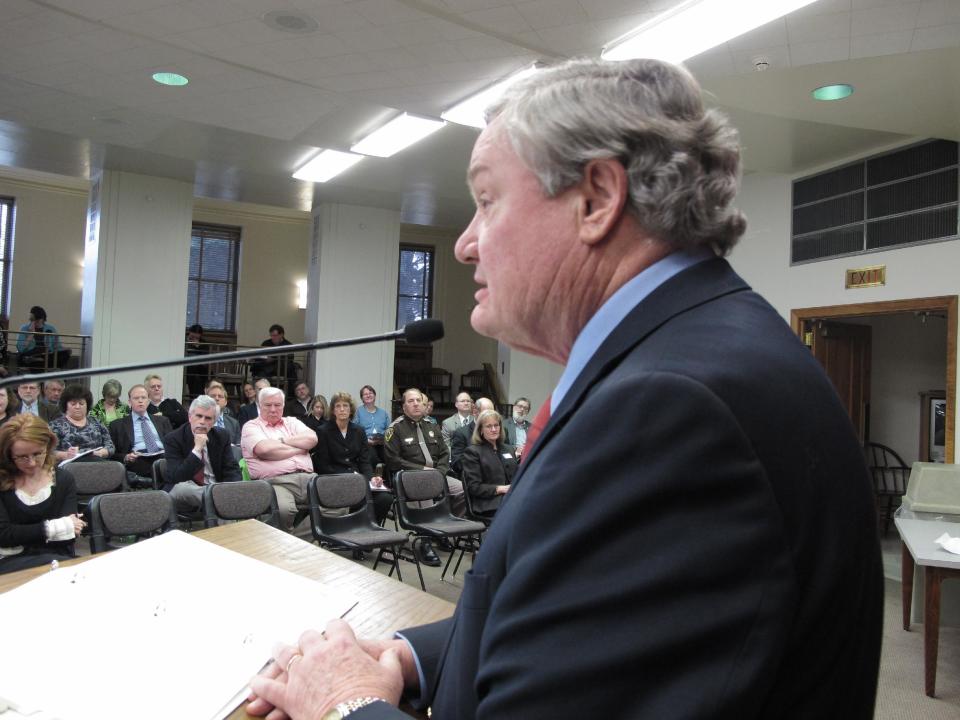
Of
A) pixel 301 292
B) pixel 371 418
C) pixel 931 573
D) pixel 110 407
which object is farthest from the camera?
pixel 301 292

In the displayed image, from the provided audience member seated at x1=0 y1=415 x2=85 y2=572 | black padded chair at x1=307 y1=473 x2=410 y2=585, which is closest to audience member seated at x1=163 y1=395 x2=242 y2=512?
black padded chair at x1=307 y1=473 x2=410 y2=585

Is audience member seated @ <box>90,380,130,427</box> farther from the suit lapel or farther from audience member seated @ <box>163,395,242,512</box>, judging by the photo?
the suit lapel

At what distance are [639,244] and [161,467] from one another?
5215 mm

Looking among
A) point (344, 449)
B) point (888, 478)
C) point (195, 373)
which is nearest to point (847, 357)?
point (888, 478)

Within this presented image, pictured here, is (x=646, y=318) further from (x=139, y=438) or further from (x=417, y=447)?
(x=139, y=438)

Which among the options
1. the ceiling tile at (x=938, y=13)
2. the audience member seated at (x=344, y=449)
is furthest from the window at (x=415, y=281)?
the ceiling tile at (x=938, y=13)

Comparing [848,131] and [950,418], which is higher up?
[848,131]

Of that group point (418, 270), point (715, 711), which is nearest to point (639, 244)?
point (715, 711)

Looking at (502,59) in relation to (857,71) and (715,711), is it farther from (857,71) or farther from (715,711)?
(715,711)

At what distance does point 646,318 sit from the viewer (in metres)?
0.68

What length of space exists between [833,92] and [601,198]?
5884 millimetres

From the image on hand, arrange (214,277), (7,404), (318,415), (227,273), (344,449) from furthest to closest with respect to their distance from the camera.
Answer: (227,273) < (214,277) < (318,415) < (344,449) < (7,404)

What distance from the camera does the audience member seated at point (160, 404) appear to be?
7.34 meters

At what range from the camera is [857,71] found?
531 centimetres
